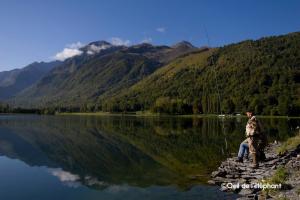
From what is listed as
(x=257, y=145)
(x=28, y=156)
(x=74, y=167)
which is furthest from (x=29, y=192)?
(x=28, y=156)

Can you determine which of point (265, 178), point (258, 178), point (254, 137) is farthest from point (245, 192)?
point (254, 137)

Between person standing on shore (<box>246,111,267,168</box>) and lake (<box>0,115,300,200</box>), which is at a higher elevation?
person standing on shore (<box>246,111,267,168</box>)

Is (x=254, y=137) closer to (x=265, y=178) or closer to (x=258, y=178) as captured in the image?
(x=258, y=178)

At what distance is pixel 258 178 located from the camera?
23.1m

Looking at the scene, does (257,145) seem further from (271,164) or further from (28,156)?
(28,156)

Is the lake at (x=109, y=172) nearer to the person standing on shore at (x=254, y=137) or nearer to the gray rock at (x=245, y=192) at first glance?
the gray rock at (x=245, y=192)

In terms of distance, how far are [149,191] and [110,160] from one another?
601 inches

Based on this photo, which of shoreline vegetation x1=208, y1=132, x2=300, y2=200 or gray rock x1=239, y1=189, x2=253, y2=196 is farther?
gray rock x1=239, y1=189, x2=253, y2=196

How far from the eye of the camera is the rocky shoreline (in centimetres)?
1875

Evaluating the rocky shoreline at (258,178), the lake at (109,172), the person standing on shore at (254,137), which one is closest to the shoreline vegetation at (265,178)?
the rocky shoreline at (258,178)

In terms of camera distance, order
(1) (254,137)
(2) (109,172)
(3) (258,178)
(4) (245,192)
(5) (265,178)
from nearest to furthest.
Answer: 1. (4) (245,192)
2. (5) (265,178)
3. (3) (258,178)
4. (1) (254,137)
5. (2) (109,172)

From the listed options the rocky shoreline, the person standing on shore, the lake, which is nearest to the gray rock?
the rocky shoreline

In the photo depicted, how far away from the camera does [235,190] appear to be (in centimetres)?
2111

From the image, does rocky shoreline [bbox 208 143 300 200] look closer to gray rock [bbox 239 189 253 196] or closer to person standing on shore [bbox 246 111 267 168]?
gray rock [bbox 239 189 253 196]
